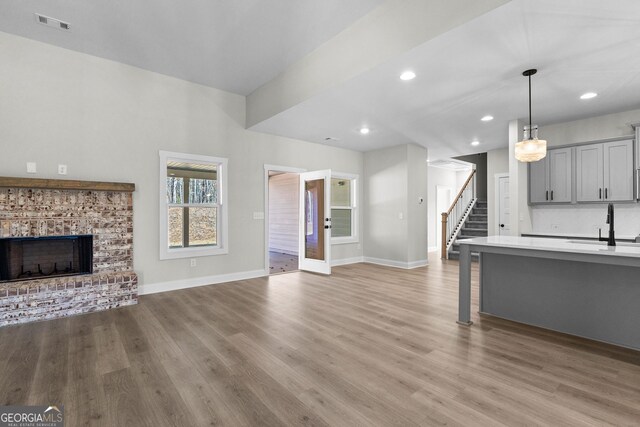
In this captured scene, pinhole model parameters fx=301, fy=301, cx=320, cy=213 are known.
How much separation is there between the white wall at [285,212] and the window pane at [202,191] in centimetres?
399

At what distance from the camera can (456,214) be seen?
8898 millimetres

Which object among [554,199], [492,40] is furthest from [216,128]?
[554,199]

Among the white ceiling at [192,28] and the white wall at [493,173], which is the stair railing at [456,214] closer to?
the white wall at [493,173]

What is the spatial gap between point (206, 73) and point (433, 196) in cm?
840

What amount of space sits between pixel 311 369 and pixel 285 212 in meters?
7.74

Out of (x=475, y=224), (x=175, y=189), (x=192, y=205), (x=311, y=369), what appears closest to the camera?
(x=311, y=369)

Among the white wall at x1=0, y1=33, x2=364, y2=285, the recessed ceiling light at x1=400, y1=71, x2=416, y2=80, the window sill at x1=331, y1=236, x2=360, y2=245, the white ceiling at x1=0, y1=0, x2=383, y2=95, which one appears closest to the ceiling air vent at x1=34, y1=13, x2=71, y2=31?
the white ceiling at x1=0, y1=0, x2=383, y2=95

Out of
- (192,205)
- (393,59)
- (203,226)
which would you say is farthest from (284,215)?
(393,59)

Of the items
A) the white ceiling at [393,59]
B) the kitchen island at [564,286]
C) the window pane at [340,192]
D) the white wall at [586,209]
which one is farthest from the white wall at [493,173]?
the kitchen island at [564,286]

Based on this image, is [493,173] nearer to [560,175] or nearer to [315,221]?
[560,175]

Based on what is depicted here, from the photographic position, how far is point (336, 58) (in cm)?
364

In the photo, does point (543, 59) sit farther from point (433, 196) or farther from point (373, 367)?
point (433, 196)

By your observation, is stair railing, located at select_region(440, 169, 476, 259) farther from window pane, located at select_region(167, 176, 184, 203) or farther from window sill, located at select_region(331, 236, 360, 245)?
window pane, located at select_region(167, 176, 184, 203)

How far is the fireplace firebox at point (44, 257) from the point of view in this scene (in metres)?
3.59
